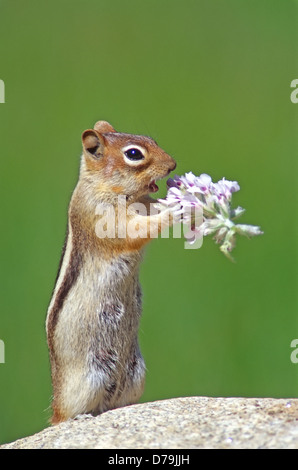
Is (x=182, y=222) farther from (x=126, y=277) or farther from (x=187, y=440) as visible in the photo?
(x=187, y=440)

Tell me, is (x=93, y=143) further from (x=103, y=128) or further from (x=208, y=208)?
(x=208, y=208)

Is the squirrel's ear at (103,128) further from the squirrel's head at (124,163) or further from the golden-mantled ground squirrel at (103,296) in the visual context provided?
the golden-mantled ground squirrel at (103,296)

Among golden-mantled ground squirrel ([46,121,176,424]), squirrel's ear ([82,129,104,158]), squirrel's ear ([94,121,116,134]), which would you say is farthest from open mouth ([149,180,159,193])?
squirrel's ear ([94,121,116,134])

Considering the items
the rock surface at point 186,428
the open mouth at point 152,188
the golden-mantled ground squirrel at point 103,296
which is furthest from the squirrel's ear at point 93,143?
the rock surface at point 186,428

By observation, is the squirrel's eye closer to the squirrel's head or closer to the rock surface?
the squirrel's head

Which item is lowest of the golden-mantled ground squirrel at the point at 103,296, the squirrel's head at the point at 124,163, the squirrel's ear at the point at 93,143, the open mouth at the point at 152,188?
the golden-mantled ground squirrel at the point at 103,296
